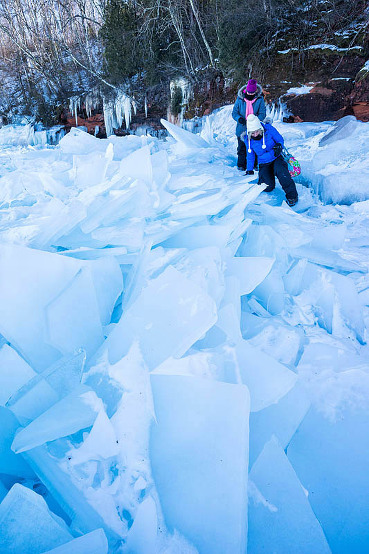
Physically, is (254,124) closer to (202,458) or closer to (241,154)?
(241,154)

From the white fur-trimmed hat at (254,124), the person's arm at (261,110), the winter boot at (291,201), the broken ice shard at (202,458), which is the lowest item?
the winter boot at (291,201)

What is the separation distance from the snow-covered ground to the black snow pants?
59.4 inches

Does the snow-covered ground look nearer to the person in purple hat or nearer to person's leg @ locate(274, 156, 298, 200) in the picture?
person's leg @ locate(274, 156, 298, 200)

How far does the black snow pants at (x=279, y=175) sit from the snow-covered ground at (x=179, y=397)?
151 cm

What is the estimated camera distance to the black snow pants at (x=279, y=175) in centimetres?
300

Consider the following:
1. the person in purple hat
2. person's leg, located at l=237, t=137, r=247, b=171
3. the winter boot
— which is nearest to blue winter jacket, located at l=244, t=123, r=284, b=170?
the winter boot

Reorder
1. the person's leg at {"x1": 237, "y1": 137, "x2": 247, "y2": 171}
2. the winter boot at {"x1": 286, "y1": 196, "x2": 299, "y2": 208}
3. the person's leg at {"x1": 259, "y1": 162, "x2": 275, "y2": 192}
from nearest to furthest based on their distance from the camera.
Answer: the winter boot at {"x1": 286, "y1": 196, "x2": 299, "y2": 208}, the person's leg at {"x1": 259, "y1": 162, "x2": 275, "y2": 192}, the person's leg at {"x1": 237, "y1": 137, "x2": 247, "y2": 171}

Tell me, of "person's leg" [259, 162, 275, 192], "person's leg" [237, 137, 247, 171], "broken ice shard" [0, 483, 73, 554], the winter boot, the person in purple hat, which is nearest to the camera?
"broken ice shard" [0, 483, 73, 554]

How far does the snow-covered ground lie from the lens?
0.64 m

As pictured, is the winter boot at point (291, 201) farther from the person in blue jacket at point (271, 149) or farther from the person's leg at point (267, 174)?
the person's leg at point (267, 174)

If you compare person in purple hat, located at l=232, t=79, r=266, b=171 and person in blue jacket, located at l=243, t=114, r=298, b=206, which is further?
person in purple hat, located at l=232, t=79, r=266, b=171

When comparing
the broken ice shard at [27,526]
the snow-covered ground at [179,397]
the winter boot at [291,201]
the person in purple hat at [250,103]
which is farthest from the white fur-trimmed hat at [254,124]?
the broken ice shard at [27,526]

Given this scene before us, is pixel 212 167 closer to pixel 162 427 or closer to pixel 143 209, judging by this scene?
pixel 143 209

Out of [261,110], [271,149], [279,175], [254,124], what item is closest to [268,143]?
[271,149]
